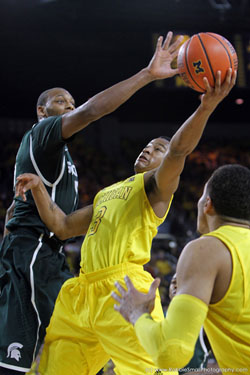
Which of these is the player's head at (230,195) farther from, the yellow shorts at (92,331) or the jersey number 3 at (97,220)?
the jersey number 3 at (97,220)

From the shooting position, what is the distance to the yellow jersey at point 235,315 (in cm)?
175

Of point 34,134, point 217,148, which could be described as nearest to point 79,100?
point 217,148

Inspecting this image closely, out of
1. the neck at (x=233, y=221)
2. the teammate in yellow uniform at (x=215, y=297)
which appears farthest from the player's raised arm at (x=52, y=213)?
the neck at (x=233, y=221)

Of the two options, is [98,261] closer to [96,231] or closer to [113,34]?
[96,231]

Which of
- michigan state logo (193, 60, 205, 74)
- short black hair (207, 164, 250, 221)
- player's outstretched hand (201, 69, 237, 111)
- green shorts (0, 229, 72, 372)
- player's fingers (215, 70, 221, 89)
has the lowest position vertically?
green shorts (0, 229, 72, 372)

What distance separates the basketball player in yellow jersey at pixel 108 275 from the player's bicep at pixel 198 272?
0.83m

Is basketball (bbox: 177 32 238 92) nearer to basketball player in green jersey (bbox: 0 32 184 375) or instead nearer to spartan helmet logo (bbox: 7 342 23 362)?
basketball player in green jersey (bbox: 0 32 184 375)

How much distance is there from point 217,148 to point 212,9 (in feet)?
18.1

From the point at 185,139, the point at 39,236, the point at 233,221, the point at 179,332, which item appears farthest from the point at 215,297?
the point at 39,236

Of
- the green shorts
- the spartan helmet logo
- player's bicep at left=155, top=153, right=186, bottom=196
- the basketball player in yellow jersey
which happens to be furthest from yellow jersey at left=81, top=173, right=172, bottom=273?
the spartan helmet logo

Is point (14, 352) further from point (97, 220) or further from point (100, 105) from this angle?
point (100, 105)

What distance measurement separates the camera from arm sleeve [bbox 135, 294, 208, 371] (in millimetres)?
1663

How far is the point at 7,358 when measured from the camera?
108 inches

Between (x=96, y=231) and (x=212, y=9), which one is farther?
(x=212, y=9)
